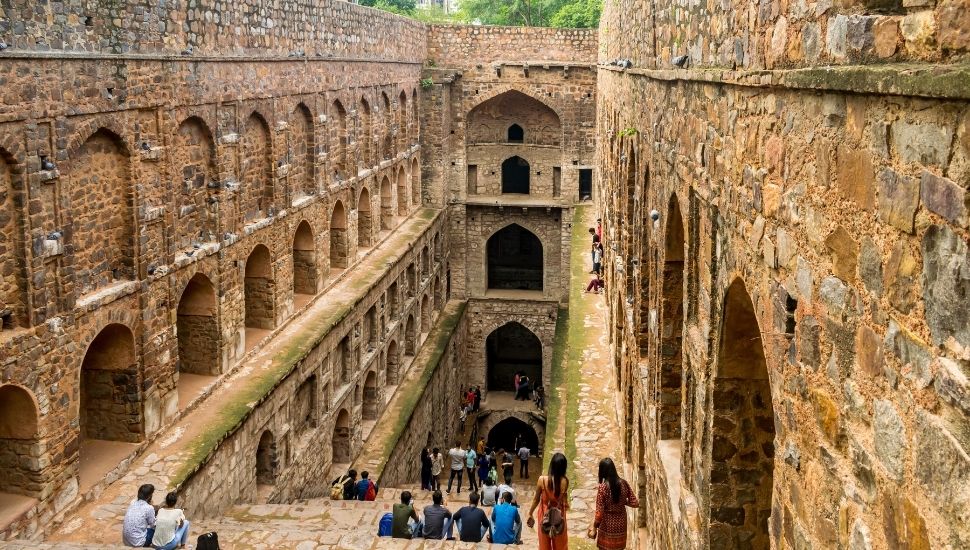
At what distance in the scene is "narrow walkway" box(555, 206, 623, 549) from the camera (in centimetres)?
1046

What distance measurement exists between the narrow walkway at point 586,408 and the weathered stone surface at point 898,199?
736 centimetres

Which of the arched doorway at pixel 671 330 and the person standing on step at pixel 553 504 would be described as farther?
the person standing on step at pixel 553 504

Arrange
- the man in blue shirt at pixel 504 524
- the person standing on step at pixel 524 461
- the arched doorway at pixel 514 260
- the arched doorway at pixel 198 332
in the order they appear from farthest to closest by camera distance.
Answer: the arched doorway at pixel 514 260, the person standing on step at pixel 524 461, the arched doorway at pixel 198 332, the man in blue shirt at pixel 504 524

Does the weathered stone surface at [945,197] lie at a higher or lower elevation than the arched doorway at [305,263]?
higher

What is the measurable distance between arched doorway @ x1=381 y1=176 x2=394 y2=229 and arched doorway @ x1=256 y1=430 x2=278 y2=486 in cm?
1053

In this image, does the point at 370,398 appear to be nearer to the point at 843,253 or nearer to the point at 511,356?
the point at 511,356

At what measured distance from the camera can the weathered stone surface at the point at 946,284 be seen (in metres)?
1.96

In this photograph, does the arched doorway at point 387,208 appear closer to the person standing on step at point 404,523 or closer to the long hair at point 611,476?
the person standing on step at point 404,523

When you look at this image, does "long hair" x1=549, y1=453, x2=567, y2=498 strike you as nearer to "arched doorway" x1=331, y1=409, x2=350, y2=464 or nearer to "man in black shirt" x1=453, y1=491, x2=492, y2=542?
"man in black shirt" x1=453, y1=491, x2=492, y2=542

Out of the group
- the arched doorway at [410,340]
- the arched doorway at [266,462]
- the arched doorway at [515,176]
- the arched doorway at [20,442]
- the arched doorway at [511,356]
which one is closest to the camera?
the arched doorway at [20,442]

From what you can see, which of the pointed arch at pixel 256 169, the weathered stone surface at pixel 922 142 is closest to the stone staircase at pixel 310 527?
the pointed arch at pixel 256 169

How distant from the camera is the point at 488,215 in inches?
1092

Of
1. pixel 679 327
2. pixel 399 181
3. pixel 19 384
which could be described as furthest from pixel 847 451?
pixel 399 181

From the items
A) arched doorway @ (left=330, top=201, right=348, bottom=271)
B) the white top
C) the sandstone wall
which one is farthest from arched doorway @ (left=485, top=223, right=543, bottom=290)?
the white top
